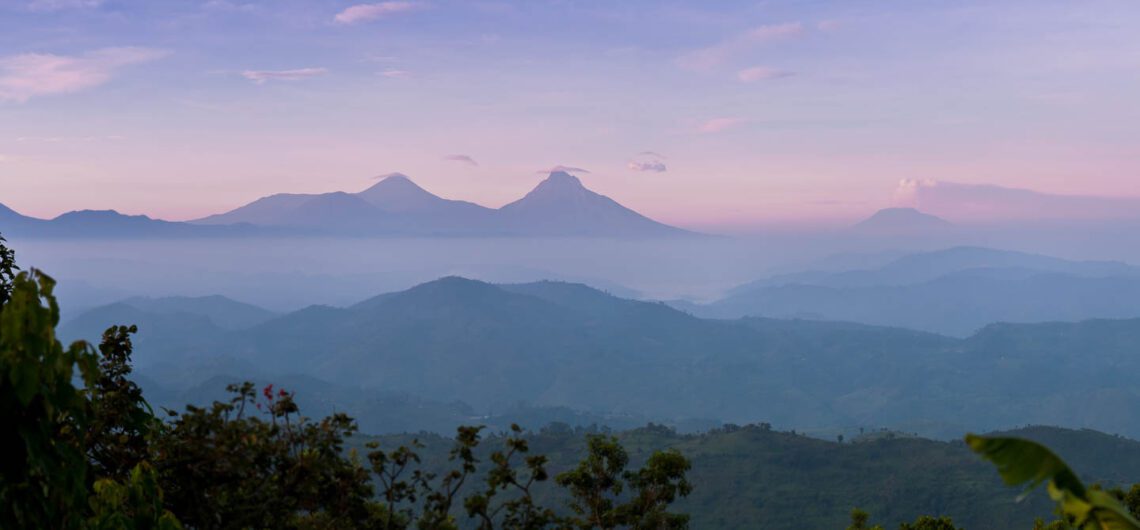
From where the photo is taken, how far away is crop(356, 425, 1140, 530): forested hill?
475 ft

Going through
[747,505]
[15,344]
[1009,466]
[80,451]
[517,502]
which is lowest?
[747,505]

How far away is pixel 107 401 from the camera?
1036 centimetres

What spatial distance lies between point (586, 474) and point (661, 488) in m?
1.67

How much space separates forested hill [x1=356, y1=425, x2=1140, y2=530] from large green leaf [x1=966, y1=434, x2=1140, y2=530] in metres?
125

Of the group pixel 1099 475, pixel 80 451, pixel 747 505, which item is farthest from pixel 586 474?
pixel 1099 475

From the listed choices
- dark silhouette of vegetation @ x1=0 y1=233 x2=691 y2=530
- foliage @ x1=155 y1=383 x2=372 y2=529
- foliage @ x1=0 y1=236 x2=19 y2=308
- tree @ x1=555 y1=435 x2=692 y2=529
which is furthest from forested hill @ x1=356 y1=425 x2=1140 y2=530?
foliage @ x1=155 y1=383 x2=372 y2=529

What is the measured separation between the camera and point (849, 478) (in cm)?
16875

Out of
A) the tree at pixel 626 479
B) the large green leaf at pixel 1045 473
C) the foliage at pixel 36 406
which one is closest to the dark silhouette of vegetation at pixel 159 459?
the foliage at pixel 36 406

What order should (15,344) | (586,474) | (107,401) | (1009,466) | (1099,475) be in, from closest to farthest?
(1009,466) → (15,344) → (107,401) → (586,474) → (1099,475)

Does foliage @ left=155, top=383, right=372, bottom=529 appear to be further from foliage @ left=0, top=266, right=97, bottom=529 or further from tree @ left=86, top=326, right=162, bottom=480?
foliage @ left=0, top=266, right=97, bottom=529

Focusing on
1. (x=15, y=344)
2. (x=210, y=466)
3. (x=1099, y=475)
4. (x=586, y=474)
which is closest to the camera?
(x=15, y=344)

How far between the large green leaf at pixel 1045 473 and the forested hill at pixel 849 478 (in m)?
125

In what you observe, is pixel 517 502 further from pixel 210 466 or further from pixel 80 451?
pixel 80 451

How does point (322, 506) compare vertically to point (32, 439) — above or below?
below
